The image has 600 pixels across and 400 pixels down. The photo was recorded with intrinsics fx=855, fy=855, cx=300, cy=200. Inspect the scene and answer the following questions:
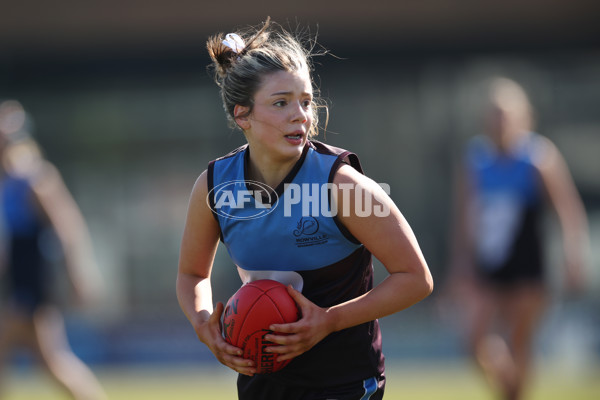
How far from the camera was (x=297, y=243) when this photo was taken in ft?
11.1

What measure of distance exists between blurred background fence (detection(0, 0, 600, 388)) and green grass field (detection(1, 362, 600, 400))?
2.95m

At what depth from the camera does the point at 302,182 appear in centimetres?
340

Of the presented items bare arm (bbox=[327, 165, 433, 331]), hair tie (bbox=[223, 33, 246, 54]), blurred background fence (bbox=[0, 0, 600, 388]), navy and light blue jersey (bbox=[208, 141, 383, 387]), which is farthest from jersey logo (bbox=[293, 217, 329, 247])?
blurred background fence (bbox=[0, 0, 600, 388])

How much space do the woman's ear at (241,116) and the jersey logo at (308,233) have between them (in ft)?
1.72

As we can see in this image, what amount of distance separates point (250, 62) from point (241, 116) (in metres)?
0.24

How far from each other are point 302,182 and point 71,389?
156 inches

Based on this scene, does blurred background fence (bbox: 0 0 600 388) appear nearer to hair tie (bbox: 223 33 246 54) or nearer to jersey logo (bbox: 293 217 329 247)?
hair tie (bbox: 223 33 246 54)

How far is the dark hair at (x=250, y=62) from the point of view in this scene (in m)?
3.47

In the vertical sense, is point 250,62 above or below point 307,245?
above

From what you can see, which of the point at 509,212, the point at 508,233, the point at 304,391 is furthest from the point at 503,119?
the point at 304,391

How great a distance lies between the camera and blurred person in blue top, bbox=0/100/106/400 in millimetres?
6848

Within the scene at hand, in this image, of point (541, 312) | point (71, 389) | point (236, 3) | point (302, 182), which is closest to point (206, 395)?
point (71, 389)

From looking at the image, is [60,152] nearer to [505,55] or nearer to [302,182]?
[505,55]

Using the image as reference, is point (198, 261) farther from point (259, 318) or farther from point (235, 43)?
point (235, 43)
